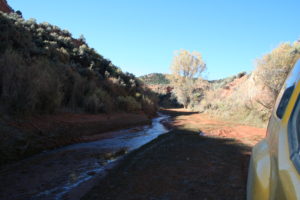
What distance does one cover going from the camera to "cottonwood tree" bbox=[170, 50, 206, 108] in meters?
37.0

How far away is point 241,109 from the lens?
16.7 m

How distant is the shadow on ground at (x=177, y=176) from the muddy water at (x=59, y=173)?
393 mm

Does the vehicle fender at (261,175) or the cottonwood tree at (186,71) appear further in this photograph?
the cottonwood tree at (186,71)

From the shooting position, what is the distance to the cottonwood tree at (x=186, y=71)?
3703 centimetres

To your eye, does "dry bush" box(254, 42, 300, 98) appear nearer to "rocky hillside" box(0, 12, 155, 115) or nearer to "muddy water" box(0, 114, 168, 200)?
"rocky hillside" box(0, 12, 155, 115)

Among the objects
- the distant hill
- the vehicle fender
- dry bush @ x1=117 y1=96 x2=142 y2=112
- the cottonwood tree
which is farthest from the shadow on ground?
the distant hill

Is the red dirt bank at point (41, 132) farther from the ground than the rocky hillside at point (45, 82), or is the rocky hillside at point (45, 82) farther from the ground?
the rocky hillside at point (45, 82)

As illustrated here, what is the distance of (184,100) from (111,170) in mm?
34433

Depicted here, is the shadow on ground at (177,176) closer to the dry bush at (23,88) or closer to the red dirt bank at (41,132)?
the red dirt bank at (41,132)

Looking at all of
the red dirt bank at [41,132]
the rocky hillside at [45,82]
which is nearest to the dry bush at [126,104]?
the rocky hillside at [45,82]

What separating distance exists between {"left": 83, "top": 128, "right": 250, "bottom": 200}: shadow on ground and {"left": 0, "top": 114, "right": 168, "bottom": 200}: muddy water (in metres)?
0.39

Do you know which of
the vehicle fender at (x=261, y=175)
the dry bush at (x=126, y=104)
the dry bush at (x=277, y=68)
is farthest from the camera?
the dry bush at (x=126, y=104)

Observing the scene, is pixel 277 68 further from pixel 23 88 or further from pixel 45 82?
pixel 23 88

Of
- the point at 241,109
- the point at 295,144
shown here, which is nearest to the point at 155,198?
the point at 295,144
